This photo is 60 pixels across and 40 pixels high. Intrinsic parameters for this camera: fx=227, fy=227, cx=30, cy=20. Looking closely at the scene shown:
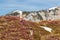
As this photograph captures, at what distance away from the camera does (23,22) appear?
118 ft

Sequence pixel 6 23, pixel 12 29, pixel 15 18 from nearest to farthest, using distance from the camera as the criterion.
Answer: pixel 12 29, pixel 6 23, pixel 15 18

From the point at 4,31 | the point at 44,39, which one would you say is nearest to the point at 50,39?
the point at 44,39

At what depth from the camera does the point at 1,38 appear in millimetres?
30328

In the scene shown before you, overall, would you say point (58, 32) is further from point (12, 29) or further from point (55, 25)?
point (12, 29)

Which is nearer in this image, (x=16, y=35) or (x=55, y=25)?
(x=16, y=35)

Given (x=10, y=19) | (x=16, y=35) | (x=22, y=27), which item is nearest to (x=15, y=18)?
(x=10, y=19)

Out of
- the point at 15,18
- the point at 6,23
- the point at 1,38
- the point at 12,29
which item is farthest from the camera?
the point at 15,18

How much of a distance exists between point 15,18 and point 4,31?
18.5 ft

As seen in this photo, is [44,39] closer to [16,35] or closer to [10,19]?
[16,35]

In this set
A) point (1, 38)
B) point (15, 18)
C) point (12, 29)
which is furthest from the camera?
point (15, 18)

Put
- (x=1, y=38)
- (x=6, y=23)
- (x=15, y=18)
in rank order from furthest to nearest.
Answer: (x=15, y=18)
(x=6, y=23)
(x=1, y=38)

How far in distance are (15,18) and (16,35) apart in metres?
6.41

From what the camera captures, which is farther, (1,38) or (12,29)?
(12,29)

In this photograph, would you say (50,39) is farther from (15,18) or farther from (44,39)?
(15,18)
